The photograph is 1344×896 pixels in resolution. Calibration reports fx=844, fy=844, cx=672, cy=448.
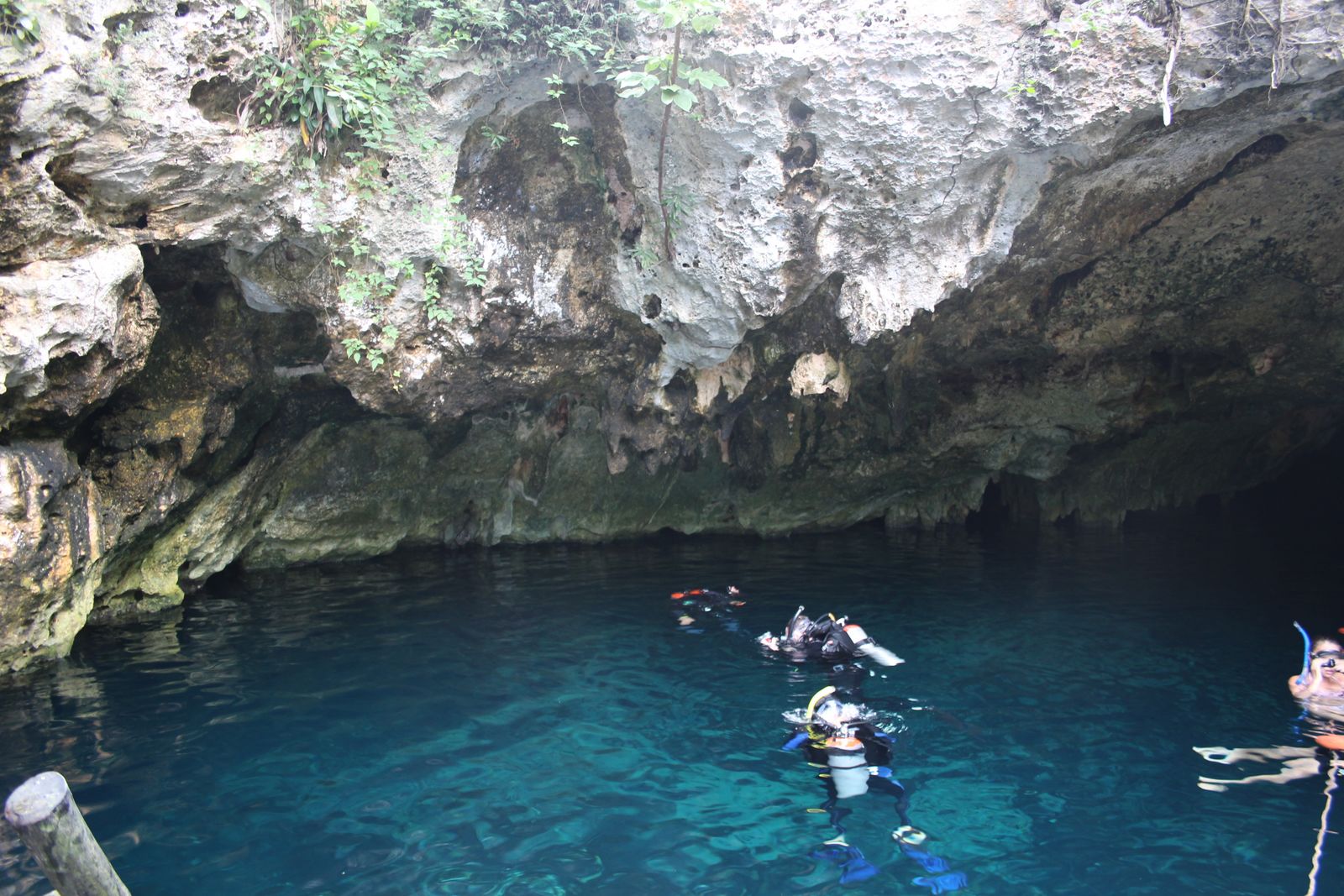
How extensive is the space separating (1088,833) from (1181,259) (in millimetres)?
8336

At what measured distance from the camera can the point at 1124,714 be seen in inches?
300

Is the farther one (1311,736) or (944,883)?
(1311,736)

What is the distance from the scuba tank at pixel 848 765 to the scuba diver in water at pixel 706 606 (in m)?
4.25

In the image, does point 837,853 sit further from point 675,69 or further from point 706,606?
point 675,69

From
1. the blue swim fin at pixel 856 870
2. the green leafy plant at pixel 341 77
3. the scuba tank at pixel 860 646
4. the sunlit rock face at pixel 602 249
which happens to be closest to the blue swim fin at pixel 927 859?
the blue swim fin at pixel 856 870

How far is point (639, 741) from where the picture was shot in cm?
709

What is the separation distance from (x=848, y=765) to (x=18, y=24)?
8591 mm

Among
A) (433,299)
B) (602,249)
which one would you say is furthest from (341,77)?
(602,249)

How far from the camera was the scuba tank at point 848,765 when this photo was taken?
609cm

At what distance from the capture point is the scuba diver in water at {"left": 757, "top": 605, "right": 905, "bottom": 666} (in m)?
8.27

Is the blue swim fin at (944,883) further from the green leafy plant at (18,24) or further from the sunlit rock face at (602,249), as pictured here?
the green leafy plant at (18,24)

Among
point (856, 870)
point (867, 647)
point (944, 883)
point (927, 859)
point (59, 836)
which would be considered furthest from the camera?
point (867, 647)

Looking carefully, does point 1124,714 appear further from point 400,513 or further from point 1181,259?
point 400,513

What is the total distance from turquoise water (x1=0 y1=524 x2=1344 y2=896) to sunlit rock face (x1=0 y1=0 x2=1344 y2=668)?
2047 millimetres
